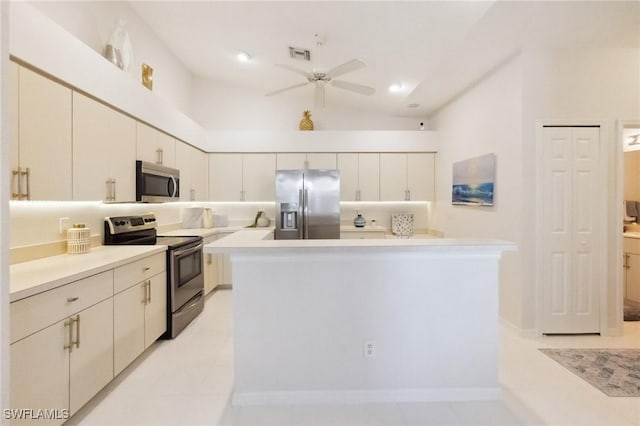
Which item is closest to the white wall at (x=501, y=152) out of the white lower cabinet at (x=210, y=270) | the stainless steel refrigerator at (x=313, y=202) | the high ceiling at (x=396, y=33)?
the high ceiling at (x=396, y=33)

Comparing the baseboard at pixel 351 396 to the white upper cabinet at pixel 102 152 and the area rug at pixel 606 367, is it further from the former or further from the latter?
the white upper cabinet at pixel 102 152

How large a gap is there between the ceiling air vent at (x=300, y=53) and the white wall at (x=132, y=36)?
1710 mm

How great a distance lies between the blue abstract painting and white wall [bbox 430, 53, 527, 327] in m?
0.07

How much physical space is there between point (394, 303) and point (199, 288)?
8.40 ft

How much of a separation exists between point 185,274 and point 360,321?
2091mm

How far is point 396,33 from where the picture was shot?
3041 mm

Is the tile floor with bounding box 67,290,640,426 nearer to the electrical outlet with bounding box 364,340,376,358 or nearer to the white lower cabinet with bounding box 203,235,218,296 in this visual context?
the electrical outlet with bounding box 364,340,376,358

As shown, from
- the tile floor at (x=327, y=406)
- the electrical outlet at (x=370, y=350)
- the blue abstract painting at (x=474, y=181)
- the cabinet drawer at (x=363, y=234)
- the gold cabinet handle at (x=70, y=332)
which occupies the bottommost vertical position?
the tile floor at (x=327, y=406)

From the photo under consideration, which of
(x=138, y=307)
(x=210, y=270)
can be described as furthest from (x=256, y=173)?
(x=138, y=307)

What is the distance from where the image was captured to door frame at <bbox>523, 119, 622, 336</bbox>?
301 cm

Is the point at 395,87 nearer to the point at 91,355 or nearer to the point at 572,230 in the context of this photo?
the point at 572,230

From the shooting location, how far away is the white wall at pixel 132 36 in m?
2.48

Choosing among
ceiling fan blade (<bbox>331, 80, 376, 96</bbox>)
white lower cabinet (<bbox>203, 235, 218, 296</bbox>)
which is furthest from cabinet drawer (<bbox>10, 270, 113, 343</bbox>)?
ceiling fan blade (<bbox>331, 80, 376, 96</bbox>)

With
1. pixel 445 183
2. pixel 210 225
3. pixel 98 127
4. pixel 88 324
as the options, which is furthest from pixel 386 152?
pixel 88 324
